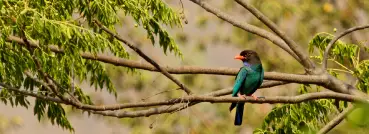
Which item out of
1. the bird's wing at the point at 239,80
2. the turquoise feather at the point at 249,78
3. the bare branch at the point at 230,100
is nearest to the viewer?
the bare branch at the point at 230,100

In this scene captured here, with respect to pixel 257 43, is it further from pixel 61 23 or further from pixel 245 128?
pixel 61 23

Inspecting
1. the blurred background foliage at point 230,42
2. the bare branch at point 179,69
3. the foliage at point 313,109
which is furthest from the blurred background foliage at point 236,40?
the bare branch at point 179,69

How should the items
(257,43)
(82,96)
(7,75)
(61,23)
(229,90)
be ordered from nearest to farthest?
(61,23), (7,75), (229,90), (82,96), (257,43)

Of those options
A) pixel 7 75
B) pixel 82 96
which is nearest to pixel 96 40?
pixel 7 75

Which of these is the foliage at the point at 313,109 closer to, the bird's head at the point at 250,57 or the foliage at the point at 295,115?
the foliage at the point at 295,115

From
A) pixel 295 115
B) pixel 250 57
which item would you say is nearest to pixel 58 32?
pixel 250 57

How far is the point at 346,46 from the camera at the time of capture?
388 inches

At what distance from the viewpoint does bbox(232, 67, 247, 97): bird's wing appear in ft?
30.3

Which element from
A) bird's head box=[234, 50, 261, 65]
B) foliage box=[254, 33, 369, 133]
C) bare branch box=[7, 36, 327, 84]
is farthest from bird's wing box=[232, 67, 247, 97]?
foliage box=[254, 33, 369, 133]

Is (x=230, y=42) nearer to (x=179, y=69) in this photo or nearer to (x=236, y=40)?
(x=236, y=40)

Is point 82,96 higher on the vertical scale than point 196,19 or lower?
lower

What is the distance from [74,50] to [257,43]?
2124 cm

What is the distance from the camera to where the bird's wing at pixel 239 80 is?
923cm

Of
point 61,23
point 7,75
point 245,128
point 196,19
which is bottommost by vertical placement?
point 245,128
